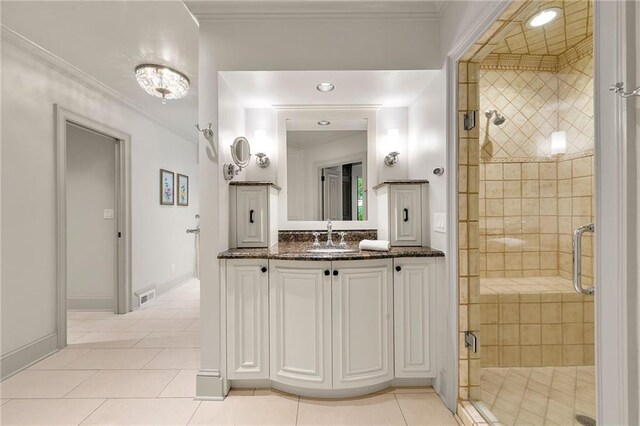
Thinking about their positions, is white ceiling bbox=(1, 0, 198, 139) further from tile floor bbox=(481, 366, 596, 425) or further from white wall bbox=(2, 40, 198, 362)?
tile floor bbox=(481, 366, 596, 425)

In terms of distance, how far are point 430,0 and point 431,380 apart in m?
2.41

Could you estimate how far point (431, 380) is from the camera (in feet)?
6.29

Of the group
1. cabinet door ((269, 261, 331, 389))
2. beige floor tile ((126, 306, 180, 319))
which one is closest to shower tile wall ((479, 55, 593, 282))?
cabinet door ((269, 261, 331, 389))

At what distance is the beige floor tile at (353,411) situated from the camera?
1.63 meters

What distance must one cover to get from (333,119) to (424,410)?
2213 mm

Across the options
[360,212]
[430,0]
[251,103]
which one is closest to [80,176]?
[251,103]

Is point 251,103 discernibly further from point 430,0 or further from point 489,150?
point 489,150

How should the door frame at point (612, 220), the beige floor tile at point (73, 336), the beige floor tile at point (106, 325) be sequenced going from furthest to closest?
the beige floor tile at point (106, 325)
the beige floor tile at point (73, 336)
the door frame at point (612, 220)

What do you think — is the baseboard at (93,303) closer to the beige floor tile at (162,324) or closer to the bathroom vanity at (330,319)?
the beige floor tile at (162,324)

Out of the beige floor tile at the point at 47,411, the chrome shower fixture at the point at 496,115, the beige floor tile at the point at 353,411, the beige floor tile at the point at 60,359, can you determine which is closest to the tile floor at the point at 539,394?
the beige floor tile at the point at 353,411

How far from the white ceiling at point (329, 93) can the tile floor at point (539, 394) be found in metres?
2.09

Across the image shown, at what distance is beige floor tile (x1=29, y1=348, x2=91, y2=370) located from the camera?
2215mm

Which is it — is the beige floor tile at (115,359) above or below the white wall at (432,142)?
below

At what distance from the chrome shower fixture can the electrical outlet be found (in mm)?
1200
